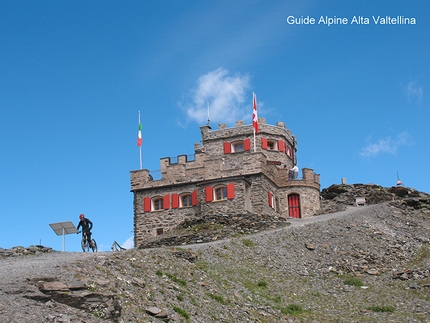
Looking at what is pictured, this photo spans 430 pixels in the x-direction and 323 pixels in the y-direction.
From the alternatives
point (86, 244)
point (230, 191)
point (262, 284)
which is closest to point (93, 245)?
point (86, 244)

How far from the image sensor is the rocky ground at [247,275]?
27188 mm

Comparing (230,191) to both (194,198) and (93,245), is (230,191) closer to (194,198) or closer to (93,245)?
(194,198)

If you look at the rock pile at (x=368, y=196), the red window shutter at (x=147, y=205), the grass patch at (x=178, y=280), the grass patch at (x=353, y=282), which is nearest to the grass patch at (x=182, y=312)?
the grass patch at (x=178, y=280)

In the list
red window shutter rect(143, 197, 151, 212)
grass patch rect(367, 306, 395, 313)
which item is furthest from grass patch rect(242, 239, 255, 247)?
red window shutter rect(143, 197, 151, 212)

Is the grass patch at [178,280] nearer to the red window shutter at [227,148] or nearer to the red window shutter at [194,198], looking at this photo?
the red window shutter at [194,198]

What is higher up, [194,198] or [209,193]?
[194,198]

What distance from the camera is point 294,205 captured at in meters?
66.2

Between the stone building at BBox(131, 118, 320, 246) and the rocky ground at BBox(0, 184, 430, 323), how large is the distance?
429 centimetres

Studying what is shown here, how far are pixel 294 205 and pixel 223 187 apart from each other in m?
8.89

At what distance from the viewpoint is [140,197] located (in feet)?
213

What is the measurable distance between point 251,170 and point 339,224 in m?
10.5

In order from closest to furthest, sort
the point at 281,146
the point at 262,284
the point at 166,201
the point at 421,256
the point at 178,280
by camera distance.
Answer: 1. the point at 178,280
2. the point at 262,284
3. the point at 421,256
4. the point at 166,201
5. the point at 281,146

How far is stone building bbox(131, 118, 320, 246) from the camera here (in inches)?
2375

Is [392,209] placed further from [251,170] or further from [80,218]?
[80,218]
